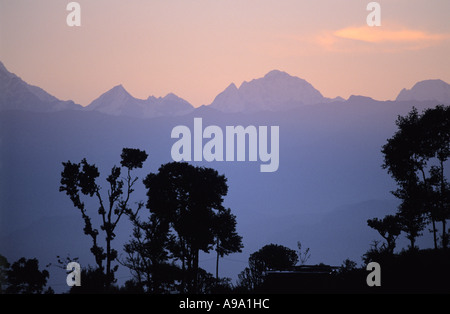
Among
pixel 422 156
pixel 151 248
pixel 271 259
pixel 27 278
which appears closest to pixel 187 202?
pixel 151 248

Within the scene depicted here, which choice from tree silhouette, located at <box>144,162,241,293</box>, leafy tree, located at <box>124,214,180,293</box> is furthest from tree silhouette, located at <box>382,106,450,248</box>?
leafy tree, located at <box>124,214,180,293</box>

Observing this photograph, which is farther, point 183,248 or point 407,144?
point 183,248

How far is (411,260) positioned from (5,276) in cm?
3743

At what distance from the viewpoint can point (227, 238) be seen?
259 feet

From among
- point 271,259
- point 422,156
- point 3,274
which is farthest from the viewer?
point 271,259

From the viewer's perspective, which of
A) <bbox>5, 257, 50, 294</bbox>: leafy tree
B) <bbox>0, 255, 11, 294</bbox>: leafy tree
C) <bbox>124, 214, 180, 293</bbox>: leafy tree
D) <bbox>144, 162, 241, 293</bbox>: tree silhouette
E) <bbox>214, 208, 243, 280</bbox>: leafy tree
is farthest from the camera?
<bbox>214, 208, 243, 280</bbox>: leafy tree

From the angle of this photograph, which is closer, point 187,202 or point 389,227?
point 187,202

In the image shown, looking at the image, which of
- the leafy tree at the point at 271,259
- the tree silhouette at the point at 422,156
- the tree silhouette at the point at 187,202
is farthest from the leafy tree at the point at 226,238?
the tree silhouette at the point at 422,156

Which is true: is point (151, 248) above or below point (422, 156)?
below

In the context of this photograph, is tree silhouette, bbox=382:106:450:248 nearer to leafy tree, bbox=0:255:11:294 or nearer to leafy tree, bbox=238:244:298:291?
leafy tree, bbox=0:255:11:294

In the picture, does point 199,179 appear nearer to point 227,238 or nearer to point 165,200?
point 165,200

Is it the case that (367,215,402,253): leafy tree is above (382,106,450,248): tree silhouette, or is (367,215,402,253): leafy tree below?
below

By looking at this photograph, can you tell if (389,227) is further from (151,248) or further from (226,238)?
(151,248)
